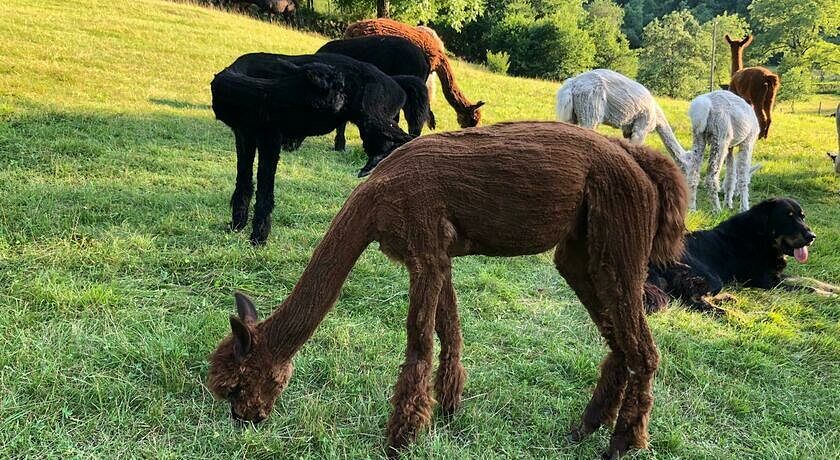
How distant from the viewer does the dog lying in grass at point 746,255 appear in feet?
18.5

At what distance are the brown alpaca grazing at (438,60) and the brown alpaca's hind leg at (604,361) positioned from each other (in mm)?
3552

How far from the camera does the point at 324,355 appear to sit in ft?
12.2

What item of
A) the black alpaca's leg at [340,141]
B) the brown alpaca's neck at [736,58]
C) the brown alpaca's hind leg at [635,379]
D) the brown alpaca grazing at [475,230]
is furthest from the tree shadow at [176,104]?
the brown alpaca's neck at [736,58]

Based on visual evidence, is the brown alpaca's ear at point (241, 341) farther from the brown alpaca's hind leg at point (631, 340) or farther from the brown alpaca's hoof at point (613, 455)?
the brown alpaca's hoof at point (613, 455)

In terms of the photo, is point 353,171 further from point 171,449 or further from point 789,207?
point 171,449

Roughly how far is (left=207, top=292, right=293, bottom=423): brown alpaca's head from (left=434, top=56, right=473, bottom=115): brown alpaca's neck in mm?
4860

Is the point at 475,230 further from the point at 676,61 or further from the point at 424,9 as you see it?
the point at 676,61

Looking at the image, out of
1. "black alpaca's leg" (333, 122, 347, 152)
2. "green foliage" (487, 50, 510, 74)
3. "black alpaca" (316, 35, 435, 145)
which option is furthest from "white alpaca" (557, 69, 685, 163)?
"green foliage" (487, 50, 510, 74)

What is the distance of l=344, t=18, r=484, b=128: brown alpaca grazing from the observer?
22.8 feet

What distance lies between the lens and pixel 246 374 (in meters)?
2.60

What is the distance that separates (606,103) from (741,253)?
101 inches

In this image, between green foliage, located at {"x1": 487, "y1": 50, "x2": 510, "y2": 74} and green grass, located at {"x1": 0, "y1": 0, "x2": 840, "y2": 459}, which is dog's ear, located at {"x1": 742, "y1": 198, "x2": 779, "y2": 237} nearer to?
green grass, located at {"x1": 0, "y1": 0, "x2": 840, "y2": 459}

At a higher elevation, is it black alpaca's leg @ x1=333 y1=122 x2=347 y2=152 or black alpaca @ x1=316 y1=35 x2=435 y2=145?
black alpaca @ x1=316 y1=35 x2=435 y2=145

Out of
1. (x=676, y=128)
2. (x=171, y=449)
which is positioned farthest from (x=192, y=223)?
(x=676, y=128)
